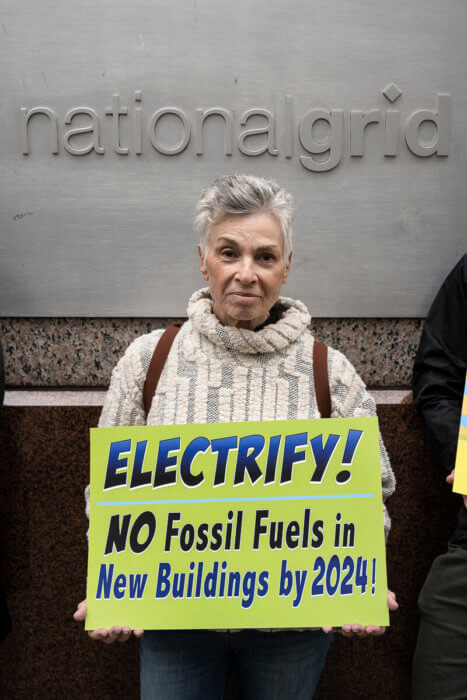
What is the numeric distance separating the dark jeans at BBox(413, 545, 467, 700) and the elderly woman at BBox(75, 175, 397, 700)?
0.67 metres

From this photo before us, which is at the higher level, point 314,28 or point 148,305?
point 314,28

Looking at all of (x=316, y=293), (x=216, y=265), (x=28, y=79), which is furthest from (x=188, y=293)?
(x=28, y=79)

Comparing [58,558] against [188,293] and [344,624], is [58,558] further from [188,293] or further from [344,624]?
[344,624]

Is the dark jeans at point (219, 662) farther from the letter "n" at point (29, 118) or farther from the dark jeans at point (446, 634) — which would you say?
the letter "n" at point (29, 118)

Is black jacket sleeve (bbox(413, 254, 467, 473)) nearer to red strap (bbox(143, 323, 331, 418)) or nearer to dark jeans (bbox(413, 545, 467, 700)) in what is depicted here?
dark jeans (bbox(413, 545, 467, 700))

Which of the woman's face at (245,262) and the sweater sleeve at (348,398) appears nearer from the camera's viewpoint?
the woman's face at (245,262)

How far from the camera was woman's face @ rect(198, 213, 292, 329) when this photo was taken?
5.72ft

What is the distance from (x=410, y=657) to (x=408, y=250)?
188 cm

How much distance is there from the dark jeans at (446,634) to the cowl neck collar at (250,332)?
1.14m

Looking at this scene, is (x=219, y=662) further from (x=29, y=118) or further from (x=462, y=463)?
(x=29, y=118)

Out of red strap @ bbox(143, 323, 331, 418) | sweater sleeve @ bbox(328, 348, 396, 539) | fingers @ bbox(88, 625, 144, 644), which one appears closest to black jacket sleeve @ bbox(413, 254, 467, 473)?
sweater sleeve @ bbox(328, 348, 396, 539)

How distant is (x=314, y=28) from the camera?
2.59 m

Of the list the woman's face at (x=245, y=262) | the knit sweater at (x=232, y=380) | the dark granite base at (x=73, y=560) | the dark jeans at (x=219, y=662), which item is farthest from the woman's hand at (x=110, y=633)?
the dark granite base at (x=73, y=560)

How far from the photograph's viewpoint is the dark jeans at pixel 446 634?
7.50 feet
